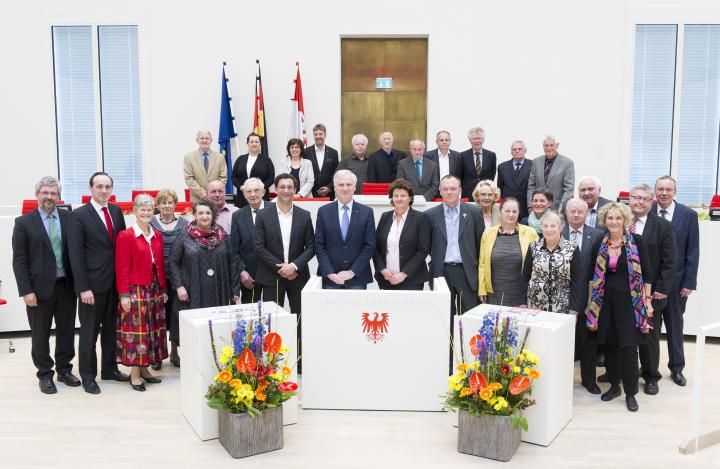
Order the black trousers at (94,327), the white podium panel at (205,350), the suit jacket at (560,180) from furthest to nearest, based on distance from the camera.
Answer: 1. the suit jacket at (560,180)
2. the black trousers at (94,327)
3. the white podium panel at (205,350)

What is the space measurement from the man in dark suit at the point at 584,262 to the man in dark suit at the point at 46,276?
372 centimetres

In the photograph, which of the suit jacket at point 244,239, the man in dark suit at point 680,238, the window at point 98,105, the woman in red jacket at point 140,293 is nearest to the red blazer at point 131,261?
the woman in red jacket at point 140,293

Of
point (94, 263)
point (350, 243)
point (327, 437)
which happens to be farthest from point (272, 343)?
point (94, 263)

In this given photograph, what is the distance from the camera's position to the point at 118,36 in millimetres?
9195

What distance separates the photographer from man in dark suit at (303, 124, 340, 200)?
723 centimetres

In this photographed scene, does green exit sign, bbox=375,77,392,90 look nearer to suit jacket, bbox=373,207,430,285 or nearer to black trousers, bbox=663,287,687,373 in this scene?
suit jacket, bbox=373,207,430,285

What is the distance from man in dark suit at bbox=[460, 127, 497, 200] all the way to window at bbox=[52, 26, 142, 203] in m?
4.73

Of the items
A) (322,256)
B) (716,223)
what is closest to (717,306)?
(716,223)

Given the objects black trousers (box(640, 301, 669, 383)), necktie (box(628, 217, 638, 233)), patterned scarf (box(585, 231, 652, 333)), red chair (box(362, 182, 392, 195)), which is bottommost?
black trousers (box(640, 301, 669, 383))

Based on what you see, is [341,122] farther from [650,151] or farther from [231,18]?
[650,151]

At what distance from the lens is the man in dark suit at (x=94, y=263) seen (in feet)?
16.1

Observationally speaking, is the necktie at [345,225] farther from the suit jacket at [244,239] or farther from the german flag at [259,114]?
the german flag at [259,114]

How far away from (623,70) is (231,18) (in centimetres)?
519

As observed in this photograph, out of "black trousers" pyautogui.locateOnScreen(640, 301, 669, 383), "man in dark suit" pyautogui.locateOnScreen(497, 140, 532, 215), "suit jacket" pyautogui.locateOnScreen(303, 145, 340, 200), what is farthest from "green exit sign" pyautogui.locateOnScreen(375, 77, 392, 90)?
"black trousers" pyautogui.locateOnScreen(640, 301, 669, 383)
